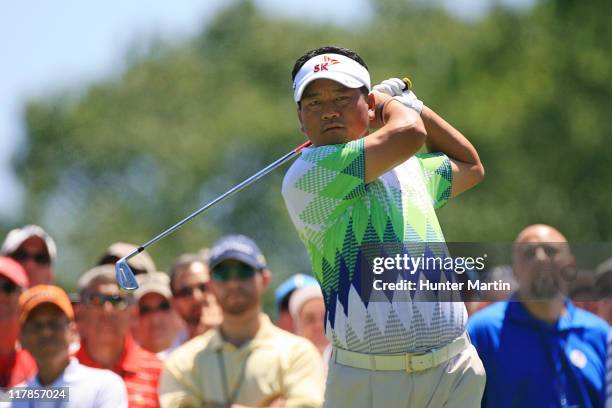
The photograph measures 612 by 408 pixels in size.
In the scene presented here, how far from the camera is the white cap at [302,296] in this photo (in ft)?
34.7

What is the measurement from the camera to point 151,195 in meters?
48.1

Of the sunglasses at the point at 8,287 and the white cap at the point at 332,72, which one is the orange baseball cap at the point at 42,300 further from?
the white cap at the point at 332,72

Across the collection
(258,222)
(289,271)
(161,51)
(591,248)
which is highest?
(161,51)

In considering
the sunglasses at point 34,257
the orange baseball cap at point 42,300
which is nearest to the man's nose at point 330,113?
the orange baseball cap at point 42,300

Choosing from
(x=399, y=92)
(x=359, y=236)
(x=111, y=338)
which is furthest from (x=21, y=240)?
(x=359, y=236)

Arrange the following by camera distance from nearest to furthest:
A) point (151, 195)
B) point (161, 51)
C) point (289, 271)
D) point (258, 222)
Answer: point (289, 271)
point (258, 222)
point (151, 195)
point (161, 51)

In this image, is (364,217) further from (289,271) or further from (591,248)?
(289,271)

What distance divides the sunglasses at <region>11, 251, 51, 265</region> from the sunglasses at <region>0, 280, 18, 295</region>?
74cm

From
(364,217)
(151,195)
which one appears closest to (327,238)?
(364,217)

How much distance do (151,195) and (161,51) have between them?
7.57 m

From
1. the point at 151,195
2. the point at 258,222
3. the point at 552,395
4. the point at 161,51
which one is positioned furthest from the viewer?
the point at 161,51

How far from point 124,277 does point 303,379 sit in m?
1.77

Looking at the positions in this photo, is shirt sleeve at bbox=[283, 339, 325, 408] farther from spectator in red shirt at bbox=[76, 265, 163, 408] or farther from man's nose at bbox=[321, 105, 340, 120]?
man's nose at bbox=[321, 105, 340, 120]

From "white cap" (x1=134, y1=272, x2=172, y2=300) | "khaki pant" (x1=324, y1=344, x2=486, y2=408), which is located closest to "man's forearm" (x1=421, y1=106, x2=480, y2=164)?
"khaki pant" (x1=324, y1=344, x2=486, y2=408)
